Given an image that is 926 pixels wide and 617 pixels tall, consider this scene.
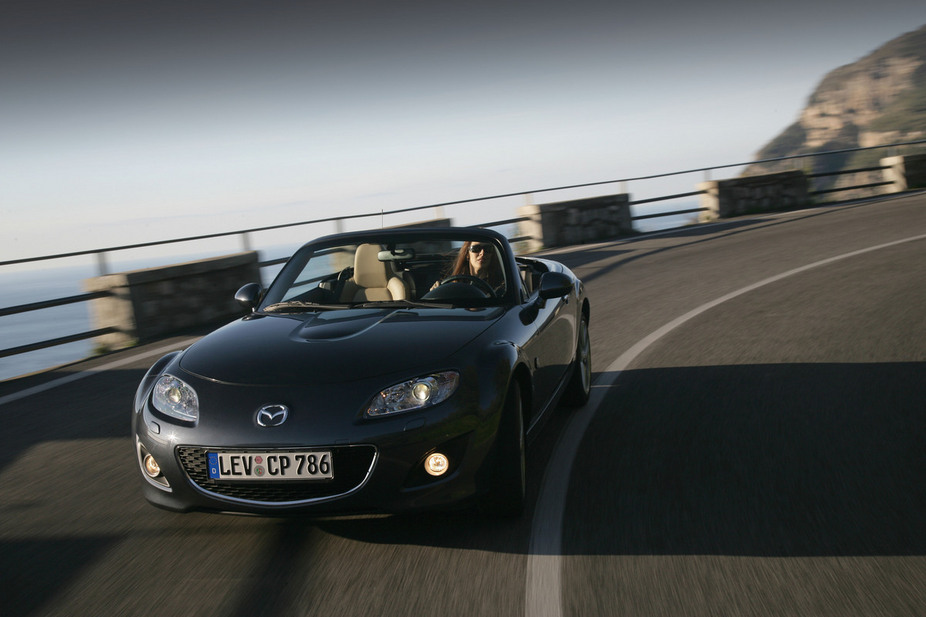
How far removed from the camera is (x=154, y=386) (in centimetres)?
425

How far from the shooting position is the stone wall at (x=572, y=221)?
20047 millimetres

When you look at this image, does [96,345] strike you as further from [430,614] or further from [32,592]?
[430,614]

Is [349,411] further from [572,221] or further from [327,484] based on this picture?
[572,221]

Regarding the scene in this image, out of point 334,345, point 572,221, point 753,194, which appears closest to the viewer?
point 334,345

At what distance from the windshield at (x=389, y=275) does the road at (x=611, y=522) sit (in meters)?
1.09

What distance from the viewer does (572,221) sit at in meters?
20.3

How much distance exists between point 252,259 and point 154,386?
9.54 metres

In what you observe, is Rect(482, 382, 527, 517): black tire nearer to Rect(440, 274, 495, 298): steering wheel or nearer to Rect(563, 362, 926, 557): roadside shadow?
Rect(563, 362, 926, 557): roadside shadow

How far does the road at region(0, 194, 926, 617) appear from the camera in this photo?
11.1 feet

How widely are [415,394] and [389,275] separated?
5.80 ft

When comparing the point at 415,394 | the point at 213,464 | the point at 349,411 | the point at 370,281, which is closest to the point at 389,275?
the point at 370,281

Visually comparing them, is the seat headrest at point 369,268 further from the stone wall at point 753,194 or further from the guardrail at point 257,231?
the stone wall at point 753,194

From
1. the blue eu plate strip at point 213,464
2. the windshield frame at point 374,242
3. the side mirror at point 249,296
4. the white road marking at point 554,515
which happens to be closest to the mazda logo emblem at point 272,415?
the blue eu plate strip at point 213,464

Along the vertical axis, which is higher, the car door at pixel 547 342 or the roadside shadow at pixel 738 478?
the car door at pixel 547 342
